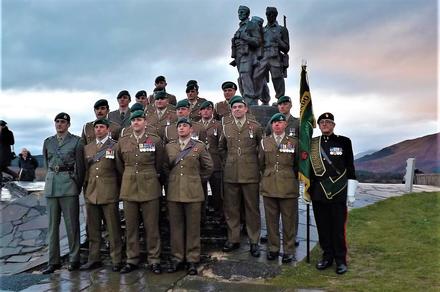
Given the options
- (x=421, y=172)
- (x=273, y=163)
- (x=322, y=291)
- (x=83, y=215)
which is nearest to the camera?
(x=322, y=291)

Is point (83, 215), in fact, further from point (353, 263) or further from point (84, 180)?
point (353, 263)

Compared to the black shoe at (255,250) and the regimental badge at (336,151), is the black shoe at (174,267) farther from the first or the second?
the regimental badge at (336,151)

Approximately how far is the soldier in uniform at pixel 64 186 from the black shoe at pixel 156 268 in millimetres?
1063

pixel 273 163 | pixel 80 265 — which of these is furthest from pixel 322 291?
pixel 80 265

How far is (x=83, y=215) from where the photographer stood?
861 centimetres

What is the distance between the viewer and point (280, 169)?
556cm

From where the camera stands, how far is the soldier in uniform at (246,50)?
32.8 feet

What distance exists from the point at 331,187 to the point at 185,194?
5.61 feet

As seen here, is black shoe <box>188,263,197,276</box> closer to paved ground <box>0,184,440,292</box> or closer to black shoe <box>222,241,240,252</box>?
paved ground <box>0,184,440,292</box>

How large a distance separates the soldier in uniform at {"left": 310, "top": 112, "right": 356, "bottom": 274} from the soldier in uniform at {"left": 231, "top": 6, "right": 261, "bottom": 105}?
4.99m

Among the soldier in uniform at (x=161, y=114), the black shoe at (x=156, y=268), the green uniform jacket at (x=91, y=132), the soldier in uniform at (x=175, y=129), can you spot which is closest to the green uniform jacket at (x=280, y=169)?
the soldier in uniform at (x=175, y=129)

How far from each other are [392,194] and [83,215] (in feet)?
21.5

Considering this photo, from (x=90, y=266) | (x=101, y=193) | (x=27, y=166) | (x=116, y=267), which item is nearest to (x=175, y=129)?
(x=101, y=193)

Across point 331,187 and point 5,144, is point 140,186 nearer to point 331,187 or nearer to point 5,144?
point 331,187
